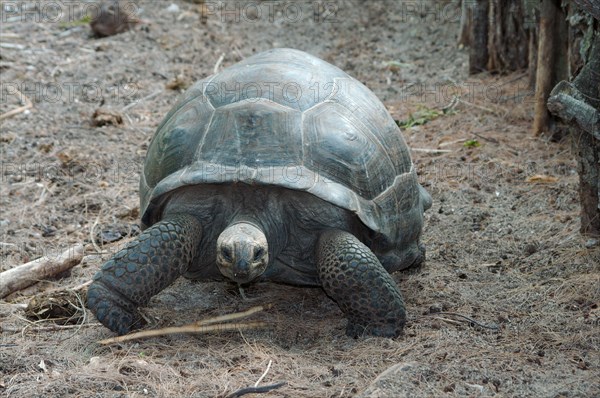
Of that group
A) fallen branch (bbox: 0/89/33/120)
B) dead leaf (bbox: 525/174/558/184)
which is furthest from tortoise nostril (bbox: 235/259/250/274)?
fallen branch (bbox: 0/89/33/120)

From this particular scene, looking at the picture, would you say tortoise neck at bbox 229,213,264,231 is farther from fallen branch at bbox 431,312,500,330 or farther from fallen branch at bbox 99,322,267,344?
fallen branch at bbox 431,312,500,330

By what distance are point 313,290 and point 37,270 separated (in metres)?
1.61

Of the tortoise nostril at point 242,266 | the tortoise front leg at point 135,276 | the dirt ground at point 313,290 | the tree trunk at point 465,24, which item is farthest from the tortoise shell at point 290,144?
the tree trunk at point 465,24

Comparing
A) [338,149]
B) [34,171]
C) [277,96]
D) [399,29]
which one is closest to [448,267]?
[338,149]

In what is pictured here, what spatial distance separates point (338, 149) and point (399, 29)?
604cm

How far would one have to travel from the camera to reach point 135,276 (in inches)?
164

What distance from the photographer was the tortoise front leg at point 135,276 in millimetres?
4164

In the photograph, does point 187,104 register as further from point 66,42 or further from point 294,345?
point 66,42

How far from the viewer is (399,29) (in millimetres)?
10141

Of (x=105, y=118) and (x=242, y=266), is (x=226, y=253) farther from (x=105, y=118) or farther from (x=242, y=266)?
(x=105, y=118)

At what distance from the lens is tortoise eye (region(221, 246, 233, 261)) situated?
400 centimetres

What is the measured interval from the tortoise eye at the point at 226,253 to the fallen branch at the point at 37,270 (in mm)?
1497

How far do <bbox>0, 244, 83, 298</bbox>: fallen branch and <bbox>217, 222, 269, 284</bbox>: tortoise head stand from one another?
55.5 inches

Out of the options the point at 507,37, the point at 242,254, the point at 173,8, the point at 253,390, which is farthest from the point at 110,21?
the point at 253,390
